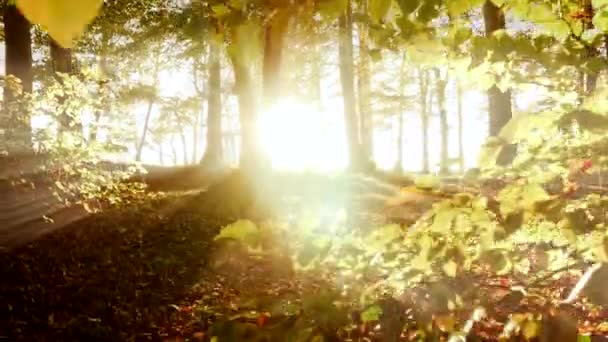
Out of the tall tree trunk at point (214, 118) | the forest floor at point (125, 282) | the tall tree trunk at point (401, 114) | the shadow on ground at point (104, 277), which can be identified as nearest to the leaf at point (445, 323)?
the forest floor at point (125, 282)

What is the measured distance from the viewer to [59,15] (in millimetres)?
484

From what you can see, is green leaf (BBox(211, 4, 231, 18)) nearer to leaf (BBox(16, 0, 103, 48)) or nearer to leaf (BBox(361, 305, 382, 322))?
leaf (BBox(361, 305, 382, 322))

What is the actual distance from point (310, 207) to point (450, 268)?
530 millimetres

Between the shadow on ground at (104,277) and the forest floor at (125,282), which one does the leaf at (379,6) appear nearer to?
the forest floor at (125,282)

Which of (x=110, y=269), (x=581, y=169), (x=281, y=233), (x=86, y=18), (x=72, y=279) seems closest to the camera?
(x=86, y=18)

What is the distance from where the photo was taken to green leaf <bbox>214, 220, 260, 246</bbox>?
4.66 ft

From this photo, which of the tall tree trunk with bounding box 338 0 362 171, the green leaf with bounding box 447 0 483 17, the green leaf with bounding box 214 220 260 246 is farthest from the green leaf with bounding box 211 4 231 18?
the tall tree trunk with bounding box 338 0 362 171

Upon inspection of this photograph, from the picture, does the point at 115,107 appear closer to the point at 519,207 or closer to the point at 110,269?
the point at 110,269

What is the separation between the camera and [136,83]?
2841 centimetres

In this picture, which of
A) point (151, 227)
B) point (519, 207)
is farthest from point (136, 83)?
point (519, 207)

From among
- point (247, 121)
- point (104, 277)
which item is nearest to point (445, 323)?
point (104, 277)

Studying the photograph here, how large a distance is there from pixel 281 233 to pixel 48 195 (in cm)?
864

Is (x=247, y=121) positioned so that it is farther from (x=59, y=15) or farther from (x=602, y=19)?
(x=59, y=15)

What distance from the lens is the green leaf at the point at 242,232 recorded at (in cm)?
142
